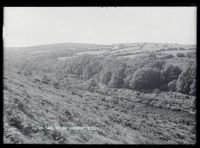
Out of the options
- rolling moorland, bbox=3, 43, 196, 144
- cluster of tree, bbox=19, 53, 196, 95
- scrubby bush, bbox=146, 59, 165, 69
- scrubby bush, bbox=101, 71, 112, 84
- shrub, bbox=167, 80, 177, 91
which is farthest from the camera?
scrubby bush, bbox=101, 71, 112, 84

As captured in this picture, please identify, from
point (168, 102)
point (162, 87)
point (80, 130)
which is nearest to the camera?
point (80, 130)

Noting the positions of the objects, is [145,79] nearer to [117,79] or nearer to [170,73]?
[170,73]

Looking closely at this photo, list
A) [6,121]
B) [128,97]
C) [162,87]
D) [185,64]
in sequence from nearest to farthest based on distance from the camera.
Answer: [6,121] < [128,97] < [162,87] < [185,64]

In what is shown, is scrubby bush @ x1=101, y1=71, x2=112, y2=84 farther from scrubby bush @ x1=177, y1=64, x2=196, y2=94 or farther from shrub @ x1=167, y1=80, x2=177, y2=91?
scrubby bush @ x1=177, y1=64, x2=196, y2=94

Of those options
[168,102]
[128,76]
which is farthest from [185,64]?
[168,102]

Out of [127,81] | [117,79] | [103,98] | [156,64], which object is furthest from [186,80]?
[103,98]

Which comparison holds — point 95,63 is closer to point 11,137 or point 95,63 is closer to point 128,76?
point 128,76

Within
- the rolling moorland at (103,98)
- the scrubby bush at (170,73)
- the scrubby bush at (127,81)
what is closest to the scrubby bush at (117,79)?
the rolling moorland at (103,98)

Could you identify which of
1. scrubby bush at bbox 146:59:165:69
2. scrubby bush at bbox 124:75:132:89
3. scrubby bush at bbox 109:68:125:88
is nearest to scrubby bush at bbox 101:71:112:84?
scrubby bush at bbox 109:68:125:88
